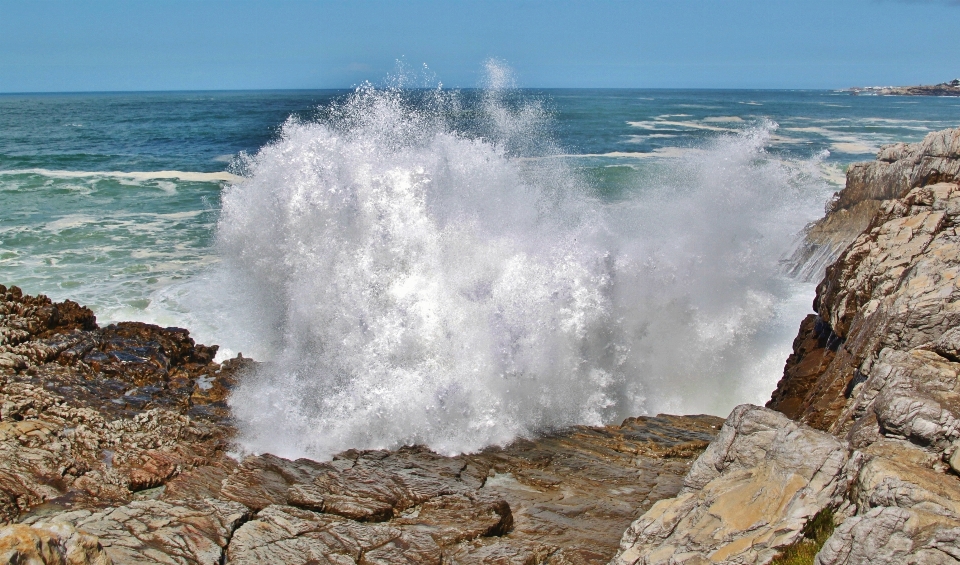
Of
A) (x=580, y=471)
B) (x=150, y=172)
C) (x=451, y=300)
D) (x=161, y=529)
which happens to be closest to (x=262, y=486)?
(x=161, y=529)

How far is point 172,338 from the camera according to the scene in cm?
1115

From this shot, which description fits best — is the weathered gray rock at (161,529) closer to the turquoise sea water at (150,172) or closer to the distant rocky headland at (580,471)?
the distant rocky headland at (580,471)

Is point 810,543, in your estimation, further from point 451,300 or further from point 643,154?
point 643,154

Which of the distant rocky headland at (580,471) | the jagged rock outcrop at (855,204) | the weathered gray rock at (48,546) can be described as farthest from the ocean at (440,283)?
the weathered gray rock at (48,546)

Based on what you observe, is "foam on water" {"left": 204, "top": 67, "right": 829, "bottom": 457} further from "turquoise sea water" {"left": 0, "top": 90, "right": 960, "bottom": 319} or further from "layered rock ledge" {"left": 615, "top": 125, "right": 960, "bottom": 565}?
"layered rock ledge" {"left": 615, "top": 125, "right": 960, "bottom": 565}

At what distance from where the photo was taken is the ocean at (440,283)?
9219mm

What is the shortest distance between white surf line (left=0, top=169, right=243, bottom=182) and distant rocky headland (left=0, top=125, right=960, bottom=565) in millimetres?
20946

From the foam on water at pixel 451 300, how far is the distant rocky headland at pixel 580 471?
83 centimetres

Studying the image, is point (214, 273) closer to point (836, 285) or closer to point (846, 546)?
point (836, 285)

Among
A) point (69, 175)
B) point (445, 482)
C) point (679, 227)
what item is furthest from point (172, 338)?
point (69, 175)

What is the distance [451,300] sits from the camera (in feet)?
33.5

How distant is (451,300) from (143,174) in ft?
84.5

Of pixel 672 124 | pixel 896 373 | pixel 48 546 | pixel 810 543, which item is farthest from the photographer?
pixel 672 124

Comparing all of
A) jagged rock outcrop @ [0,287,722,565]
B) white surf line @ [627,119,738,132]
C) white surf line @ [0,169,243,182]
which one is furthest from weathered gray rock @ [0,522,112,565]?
white surf line @ [627,119,738,132]
